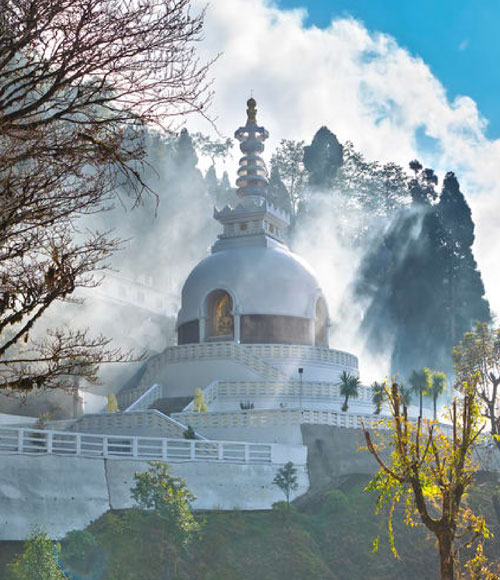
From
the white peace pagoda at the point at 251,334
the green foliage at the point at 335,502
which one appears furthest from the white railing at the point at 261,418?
the green foliage at the point at 335,502

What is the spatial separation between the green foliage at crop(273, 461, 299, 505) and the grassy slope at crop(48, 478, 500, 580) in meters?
1.08

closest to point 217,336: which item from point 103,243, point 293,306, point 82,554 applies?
point 293,306

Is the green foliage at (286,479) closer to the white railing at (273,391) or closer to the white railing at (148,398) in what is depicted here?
the white railing at (273,391)

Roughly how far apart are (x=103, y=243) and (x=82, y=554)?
45.1 feet

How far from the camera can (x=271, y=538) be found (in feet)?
94.4

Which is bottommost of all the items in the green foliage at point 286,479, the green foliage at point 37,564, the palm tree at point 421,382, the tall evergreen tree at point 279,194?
the green foliage at point 37,564

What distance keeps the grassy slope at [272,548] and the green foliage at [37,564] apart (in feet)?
6.42

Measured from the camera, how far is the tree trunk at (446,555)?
12.4 meters

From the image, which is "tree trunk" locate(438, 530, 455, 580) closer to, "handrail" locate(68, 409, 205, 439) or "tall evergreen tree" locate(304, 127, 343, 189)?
"handrail" locate(68, 409, 205, 439)

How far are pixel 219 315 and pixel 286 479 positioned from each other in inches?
619

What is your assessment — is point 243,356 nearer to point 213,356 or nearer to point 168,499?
point 213,356

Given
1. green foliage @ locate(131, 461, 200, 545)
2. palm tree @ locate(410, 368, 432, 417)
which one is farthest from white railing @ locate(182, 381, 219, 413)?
green foliage @ locate(131, 461, 200, 545)

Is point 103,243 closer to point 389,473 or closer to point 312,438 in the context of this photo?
point 389,473

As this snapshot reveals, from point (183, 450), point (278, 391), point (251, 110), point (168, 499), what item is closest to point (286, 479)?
point (183, 450)
